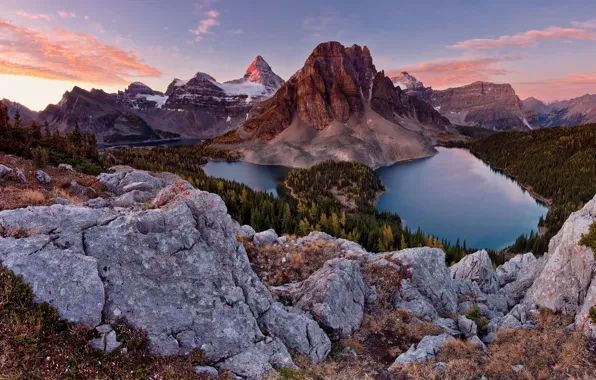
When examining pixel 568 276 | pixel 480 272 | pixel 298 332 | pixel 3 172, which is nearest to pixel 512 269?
pixel 480 272

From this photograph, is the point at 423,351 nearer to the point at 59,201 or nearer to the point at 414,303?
the point at 414,303

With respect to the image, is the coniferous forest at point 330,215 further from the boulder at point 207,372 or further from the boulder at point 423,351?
the boulder at point 207,372

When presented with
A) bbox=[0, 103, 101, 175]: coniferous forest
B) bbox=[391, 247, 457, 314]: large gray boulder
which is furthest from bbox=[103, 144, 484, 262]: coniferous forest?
bbox=[391, 247, 457, 314]: large gray boulder

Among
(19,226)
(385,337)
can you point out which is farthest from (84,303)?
(385,337)

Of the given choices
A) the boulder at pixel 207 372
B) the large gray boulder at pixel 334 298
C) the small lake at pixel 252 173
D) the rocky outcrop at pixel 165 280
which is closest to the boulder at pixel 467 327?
the large gray boulder at pixel 334 298

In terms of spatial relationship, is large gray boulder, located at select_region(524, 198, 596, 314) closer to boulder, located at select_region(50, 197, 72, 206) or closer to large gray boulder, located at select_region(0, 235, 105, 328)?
large gray boulder, located at select_region(0, 235, 105, 328)

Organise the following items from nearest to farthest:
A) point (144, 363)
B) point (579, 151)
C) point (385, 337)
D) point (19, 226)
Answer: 1. point (144, 363)
2. point (19, 226)
3. point (385, 337)
4. point (579, 151)

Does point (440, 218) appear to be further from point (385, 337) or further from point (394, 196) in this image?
point (385, 337)
